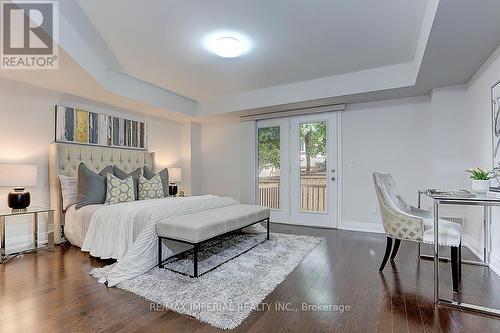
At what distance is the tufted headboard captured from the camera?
3.58 m

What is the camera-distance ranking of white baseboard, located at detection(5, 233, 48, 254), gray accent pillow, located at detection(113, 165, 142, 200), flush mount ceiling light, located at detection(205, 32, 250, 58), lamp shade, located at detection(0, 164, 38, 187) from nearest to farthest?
flush mount ceiling light, located at detection(205, 32, 250, 58) < lamp shade, located at detection(0, 164, 38, 187) < white baseboard, located at detection(5, 233, 48, 254) < gray accent pillow, located at detection(113, 165, 142, 200)

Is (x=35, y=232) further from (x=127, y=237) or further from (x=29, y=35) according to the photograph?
(x=29, y=35)

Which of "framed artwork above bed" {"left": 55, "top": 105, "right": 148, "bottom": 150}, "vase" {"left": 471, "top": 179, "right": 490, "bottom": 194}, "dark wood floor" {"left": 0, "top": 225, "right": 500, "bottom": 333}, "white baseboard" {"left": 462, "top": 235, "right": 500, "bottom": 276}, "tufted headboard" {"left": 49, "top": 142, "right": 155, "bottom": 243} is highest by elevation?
"framed artwork above bed" {"left": 55, "top": 105, "right": 148, "bottom": 150}

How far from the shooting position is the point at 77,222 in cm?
337

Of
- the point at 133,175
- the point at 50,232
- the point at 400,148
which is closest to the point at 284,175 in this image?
the point at 400,148

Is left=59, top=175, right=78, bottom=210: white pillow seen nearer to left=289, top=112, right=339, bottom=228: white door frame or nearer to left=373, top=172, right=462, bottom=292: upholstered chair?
left=289, top=112, right=339, bottom=228: white door frame

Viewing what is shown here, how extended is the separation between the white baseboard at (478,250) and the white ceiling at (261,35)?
2348mm

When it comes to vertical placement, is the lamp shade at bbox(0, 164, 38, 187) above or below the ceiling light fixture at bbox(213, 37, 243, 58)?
below

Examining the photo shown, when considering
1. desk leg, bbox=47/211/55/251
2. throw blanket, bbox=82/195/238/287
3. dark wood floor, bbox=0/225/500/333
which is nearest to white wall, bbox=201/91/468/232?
dark wood floor, bbox=0/225/500/333

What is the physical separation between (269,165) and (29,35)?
3.90m

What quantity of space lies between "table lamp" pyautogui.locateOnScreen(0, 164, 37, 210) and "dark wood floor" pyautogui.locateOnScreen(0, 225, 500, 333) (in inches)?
24.5

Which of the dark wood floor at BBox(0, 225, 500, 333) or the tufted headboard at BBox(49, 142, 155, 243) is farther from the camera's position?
the tufted headboard at BBox(49, 142, 155, 243)

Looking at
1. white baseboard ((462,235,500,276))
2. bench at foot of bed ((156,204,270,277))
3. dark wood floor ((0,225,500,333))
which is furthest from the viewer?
white baseboard ((462,235,500,276))

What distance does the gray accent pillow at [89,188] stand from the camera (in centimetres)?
349
